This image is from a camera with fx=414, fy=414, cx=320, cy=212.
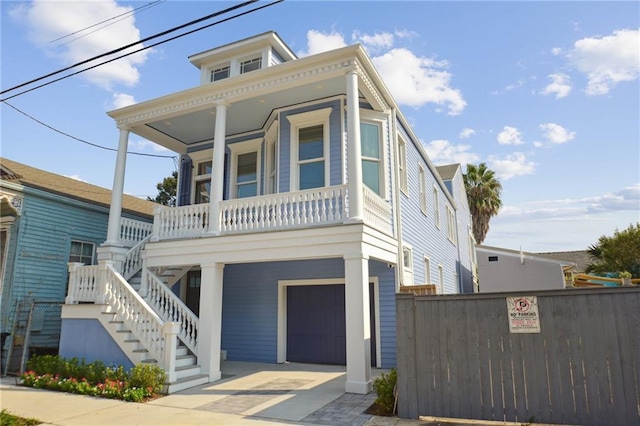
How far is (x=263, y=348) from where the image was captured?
11203mm

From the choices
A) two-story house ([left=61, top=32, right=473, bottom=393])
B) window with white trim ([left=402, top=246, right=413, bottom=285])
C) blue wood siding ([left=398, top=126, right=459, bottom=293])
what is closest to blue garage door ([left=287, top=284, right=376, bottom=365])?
two-story house ([left=61, top=32, right=473, bottom=393])

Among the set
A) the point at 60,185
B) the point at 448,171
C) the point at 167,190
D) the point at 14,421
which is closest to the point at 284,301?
the point at 14,421

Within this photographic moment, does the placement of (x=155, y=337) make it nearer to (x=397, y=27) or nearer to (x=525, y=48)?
(x=397, y=27)

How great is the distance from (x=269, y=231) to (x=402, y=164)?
5230mm

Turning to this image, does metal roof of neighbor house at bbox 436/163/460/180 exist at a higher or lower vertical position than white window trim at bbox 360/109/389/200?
higher

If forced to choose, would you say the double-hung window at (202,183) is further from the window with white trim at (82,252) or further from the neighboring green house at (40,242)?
the window with white trim at (82,252)

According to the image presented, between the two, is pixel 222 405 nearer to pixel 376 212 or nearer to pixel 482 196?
pixel 376 212

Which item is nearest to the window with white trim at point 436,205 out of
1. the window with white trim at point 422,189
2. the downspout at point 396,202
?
the window with white trim at point 422,189

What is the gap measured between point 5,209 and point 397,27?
10594 mm

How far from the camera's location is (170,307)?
30.9 feet

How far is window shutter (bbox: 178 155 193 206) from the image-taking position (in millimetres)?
13742

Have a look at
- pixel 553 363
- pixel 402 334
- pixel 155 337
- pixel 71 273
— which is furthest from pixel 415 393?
pixel 71 273

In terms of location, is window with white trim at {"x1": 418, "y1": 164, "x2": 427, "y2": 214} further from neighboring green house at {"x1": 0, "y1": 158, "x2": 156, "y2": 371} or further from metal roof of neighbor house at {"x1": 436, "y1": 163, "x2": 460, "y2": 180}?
neighboring green house at {"x1": 0, "y1": 158, "x2": 156, "y2": 371}

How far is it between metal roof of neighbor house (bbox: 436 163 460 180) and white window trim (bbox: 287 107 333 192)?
1097 cm
